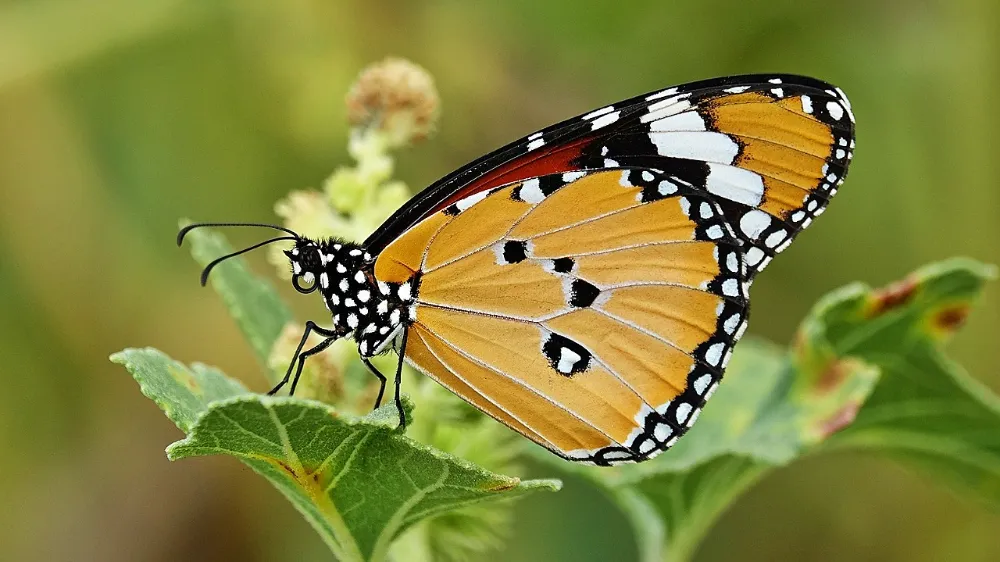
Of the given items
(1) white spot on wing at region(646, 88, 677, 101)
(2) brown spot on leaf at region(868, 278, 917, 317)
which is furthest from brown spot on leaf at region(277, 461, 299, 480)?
(2) brown spot on leaf at region(868, 278, 917, 317)

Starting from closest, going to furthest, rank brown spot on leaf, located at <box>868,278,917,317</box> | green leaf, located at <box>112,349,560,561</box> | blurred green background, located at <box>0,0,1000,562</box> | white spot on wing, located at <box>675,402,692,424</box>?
green leaf, located at <box>112,349,560,561</box> → white spot on wing, located at <box>675,402,692,424</box> → brown spot on leaf, located at <box>868,278,917,317</box> → blurred green background, located at <box>0,0,1000,562</box>

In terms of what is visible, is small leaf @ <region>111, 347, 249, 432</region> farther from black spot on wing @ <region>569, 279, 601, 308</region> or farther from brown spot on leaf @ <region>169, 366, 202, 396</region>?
black spot on wing @ <region>569, 279, 601, 308</region>

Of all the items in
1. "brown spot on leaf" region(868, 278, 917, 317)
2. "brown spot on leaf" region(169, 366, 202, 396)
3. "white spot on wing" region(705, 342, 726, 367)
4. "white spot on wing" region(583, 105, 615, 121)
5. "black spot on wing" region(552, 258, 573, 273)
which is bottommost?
"brown spot on leaf" region(868, 278, 917, 317)

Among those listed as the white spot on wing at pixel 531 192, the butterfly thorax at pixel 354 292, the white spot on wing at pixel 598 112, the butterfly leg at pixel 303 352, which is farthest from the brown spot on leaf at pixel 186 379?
the white spot on wing at pixel 598 112

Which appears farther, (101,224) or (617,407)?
(101,224)

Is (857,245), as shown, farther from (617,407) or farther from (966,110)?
(617,407)

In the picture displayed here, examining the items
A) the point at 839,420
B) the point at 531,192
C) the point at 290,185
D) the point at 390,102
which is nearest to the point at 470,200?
the point at 531,192

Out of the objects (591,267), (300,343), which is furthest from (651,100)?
(300,343)

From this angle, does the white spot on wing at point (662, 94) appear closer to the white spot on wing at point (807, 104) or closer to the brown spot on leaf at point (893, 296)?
the white spot on wing at point (807, 104)
